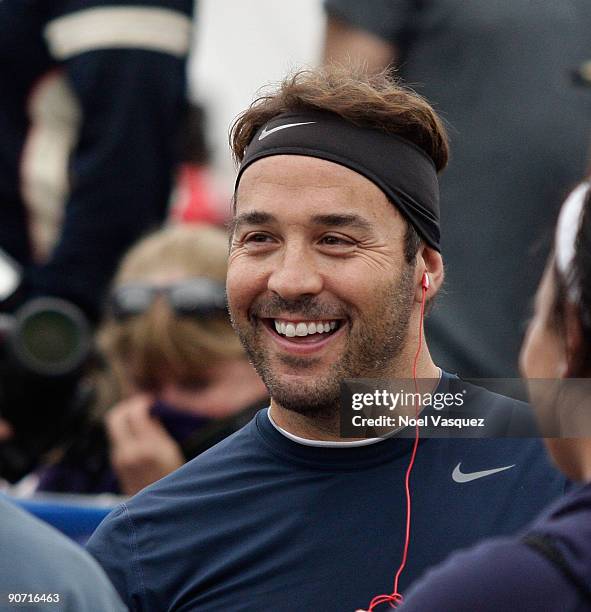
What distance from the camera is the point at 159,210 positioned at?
450 cm

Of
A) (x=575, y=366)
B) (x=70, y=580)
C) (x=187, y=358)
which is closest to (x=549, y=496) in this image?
(x=575, y=366)

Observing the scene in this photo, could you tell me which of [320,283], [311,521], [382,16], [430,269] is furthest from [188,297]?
[311,521]

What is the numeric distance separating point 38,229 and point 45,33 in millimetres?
666

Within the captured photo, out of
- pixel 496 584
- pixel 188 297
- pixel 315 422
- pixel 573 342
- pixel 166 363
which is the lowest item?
pixel 166 363

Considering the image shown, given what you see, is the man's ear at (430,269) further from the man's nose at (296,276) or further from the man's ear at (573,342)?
the man's ear at (573,342)

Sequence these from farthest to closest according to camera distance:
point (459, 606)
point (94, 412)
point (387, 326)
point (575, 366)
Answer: point (94, 412) < point (387, 326) < point (575, 366) < point (459, 606)

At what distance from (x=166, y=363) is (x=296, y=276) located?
1.54 metres

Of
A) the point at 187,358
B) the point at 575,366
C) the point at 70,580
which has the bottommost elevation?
the point at 187,358

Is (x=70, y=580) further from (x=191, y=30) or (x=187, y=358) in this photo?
(x=191, y=30)

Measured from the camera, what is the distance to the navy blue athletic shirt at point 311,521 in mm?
2244

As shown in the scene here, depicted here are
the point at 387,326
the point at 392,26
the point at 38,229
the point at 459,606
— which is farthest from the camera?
the point at 38,229

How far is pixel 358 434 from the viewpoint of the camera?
2359mm

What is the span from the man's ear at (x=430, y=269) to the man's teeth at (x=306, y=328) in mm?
213

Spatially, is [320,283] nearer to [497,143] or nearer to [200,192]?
[497,143]
